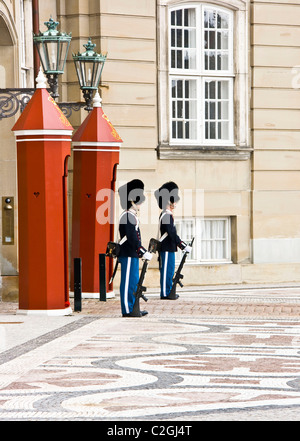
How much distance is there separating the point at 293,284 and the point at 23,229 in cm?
689

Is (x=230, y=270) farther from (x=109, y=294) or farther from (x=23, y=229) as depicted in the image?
(x=23, y=229)

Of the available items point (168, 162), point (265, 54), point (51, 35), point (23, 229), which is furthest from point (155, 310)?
point (265, 54)

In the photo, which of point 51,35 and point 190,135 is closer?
point 51,35

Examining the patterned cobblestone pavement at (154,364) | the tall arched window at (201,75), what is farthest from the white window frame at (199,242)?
the patterned cobblestone pavement at (154,364)

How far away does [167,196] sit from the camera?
54.6ft

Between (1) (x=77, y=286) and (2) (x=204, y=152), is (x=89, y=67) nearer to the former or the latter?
(1) (x=77, y=286)

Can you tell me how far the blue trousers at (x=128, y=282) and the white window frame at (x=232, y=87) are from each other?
5.82 meters

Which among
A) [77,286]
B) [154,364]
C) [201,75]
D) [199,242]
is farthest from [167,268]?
[154,364]

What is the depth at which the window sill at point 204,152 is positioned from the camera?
1953 cm

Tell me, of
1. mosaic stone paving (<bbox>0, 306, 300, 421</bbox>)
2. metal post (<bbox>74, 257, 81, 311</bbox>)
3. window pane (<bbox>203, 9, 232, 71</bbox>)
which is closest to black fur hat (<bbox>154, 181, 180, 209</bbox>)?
metal post (<bbox>74, 257, 81, 311</bbox>)

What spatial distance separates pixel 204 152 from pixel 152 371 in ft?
35.5

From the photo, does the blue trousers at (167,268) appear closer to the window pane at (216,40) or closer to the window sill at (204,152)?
the window sill at (204,152)

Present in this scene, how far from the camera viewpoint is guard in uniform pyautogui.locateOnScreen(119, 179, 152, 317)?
13711mm

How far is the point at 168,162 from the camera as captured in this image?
1961 cm
